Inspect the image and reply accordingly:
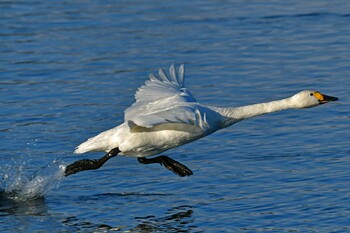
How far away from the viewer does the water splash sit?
38.6 feet

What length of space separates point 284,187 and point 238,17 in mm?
9855

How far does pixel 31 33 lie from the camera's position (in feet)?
Answer: 65.3

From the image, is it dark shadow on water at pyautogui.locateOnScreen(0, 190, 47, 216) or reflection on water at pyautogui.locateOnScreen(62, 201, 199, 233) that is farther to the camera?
dark shadow on water at pyautogui.locateOnScreen(0, 190, 47, 216)

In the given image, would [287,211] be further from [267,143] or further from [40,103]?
[40,103]

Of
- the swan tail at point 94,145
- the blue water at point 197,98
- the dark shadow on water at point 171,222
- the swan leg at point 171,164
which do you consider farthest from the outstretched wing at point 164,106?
the blue water at point 197,98

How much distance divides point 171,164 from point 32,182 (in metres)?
1.74

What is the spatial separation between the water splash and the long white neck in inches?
82.7

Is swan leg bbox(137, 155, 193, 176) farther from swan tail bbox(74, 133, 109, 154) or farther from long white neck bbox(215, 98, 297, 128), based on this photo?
long white neck bbox(215, 98, 297, 128)

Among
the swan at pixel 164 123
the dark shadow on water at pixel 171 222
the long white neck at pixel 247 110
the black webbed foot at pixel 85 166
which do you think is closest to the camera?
the dark shadow on water at pixel 171 222

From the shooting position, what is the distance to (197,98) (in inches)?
611

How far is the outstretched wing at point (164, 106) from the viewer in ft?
32.8

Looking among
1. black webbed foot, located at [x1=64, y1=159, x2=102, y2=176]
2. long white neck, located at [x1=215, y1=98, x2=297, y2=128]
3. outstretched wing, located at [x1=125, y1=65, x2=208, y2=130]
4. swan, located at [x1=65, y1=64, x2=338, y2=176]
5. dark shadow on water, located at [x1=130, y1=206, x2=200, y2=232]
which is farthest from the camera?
black webbed foot, located at [x1=64, y1=159, x2=102, y2=176]

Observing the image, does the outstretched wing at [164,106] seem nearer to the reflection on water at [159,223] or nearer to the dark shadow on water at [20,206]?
Answer: the reflection on water at [159,223]

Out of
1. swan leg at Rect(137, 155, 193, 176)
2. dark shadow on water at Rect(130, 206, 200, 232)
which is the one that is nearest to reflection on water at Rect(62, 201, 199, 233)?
dark shadow on water at Rect(130, 206, 200, 232)
